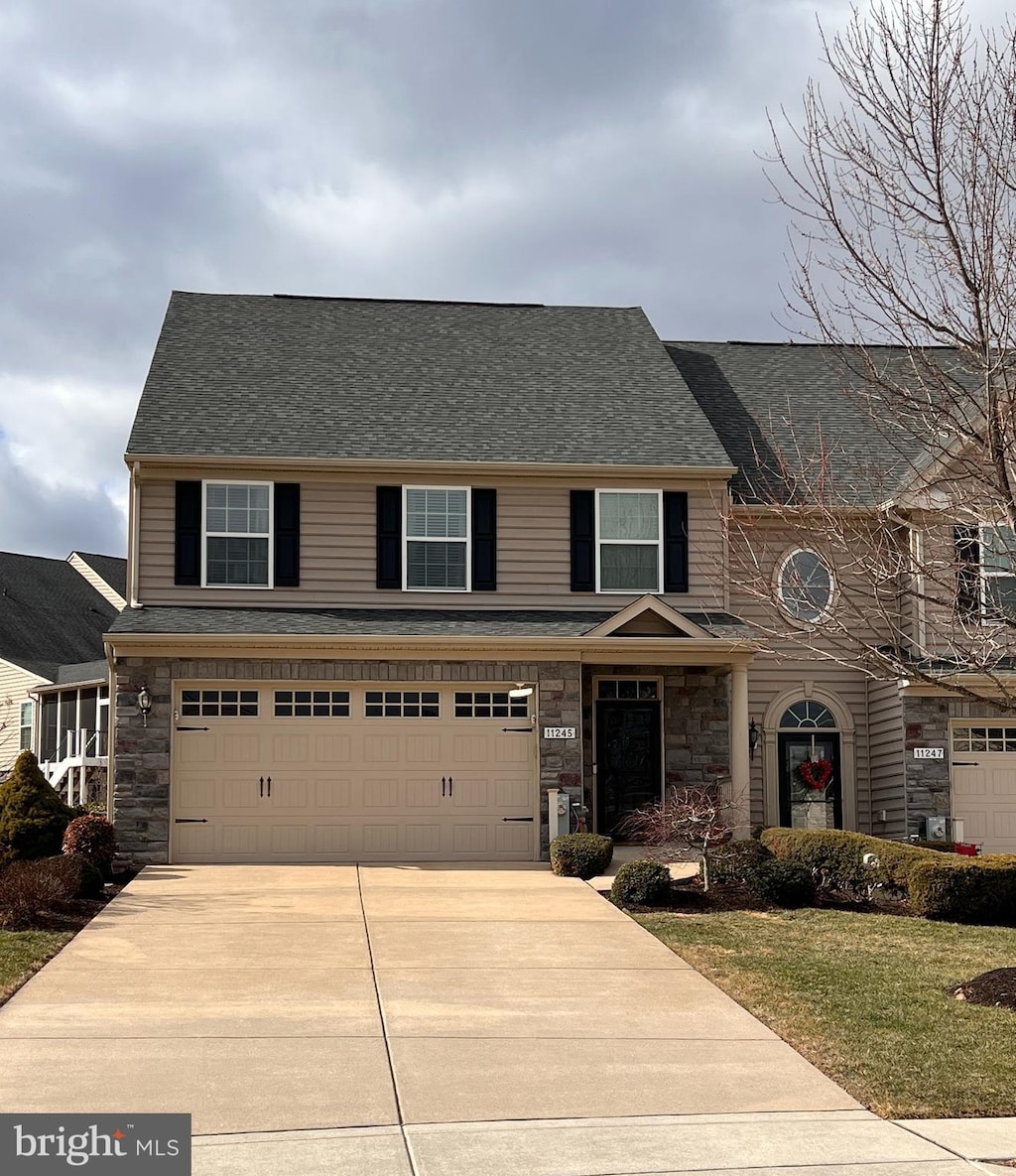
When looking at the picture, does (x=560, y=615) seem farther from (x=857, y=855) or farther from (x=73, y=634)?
(x=73, y=634)

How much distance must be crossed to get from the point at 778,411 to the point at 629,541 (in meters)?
4.47

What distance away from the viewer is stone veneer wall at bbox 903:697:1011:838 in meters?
19.9

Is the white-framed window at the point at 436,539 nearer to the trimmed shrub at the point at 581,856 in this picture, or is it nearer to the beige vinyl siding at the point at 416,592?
the beige vinyl siding at the point at 416,592

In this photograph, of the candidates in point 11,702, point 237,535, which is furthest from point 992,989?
point 11,702

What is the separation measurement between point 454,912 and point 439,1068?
5.81 metres

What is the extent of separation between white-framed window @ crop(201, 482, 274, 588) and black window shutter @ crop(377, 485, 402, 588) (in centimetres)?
152

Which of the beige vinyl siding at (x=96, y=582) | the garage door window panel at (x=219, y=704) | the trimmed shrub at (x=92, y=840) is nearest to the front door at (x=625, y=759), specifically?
the garage door window panel at (x=219, y=704)

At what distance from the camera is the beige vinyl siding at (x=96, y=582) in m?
40.5

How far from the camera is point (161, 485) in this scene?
Result: 19.4 metres

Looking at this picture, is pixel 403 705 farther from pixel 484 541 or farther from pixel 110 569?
pixel 110 569

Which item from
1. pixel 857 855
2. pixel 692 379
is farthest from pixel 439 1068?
pixel 692 379

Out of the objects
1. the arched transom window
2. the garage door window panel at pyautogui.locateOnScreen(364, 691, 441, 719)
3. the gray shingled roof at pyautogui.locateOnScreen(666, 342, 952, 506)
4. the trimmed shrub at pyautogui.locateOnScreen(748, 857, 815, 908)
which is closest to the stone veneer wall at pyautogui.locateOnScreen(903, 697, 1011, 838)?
the arched transom window

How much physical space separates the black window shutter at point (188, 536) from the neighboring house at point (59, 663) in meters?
8.92

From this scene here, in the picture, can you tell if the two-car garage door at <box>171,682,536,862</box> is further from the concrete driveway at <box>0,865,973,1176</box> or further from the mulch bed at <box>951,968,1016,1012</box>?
the mulch bed at <box>951,968,1016,1012</box>
